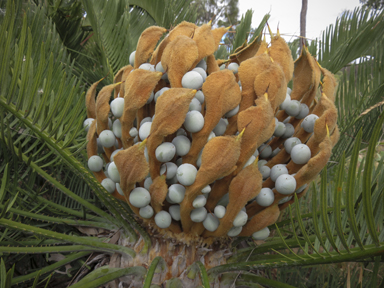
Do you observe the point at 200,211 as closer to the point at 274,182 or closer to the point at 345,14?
the point at 274,182

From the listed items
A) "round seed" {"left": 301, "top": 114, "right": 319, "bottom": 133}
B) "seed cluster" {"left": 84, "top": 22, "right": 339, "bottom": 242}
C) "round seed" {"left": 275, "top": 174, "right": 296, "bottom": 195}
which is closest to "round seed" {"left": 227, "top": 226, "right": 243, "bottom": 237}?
"seed cluster" {"left": 84, "top": 22, "right": 339, "bottom": 242}

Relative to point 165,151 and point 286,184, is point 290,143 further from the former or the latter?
point 165,151

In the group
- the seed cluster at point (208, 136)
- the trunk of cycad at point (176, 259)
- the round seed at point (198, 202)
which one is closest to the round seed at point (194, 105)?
the seed cluster at point (208, 136)

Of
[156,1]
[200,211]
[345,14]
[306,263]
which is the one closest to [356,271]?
[306,263]

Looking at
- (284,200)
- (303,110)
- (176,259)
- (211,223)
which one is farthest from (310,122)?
(176,259)

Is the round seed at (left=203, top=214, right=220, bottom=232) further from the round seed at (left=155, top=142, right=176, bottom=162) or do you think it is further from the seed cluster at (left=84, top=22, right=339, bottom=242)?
the round seed at (left=155, top=142, right=176, bottom=162)

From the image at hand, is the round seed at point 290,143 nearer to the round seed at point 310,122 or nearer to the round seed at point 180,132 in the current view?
the round seed at point 310,122
